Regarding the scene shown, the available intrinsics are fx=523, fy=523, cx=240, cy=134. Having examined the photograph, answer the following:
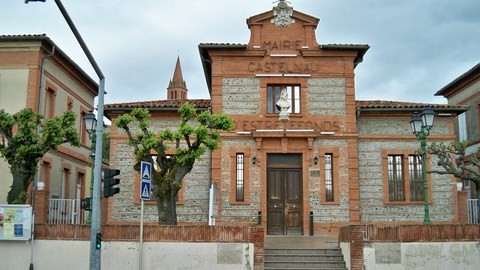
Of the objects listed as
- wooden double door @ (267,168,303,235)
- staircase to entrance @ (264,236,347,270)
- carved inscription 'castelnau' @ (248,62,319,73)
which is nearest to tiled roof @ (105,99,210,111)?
carved inscription 'castelnau' @ (248,62,319,73)

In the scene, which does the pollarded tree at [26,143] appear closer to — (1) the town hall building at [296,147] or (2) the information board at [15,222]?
(2) the information board at [15,222]

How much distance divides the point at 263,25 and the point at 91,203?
10877 millimetres

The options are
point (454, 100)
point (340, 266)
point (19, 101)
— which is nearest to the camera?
point (340, 266)

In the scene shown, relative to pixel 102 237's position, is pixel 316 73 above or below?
above

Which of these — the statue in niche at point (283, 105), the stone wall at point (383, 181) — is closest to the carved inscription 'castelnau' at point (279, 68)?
the statue in niche at point (283, 105)

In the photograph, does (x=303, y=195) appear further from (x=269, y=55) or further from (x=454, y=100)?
(x=454, y=100)

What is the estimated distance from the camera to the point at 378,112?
829 inches

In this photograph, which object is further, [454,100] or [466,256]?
[454,100]

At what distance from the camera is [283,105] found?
20.4 metres

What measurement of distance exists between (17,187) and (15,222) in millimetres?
1513

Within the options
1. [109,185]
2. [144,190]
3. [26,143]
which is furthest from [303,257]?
[26,143]

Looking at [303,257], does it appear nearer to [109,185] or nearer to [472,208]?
[109,185]

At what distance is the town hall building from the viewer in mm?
19922

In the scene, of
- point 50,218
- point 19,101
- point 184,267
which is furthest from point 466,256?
point 19,101
